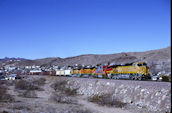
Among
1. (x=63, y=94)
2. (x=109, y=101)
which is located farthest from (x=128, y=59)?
(x=109, y=101)

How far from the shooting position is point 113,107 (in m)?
19.5

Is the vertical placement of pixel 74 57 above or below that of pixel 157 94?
above

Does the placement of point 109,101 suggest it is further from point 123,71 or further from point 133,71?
point 123,71

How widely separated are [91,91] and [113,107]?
32.8 ft

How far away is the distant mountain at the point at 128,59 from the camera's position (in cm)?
5231

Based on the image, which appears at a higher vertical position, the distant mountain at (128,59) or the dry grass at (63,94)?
the distant mountain at (128,59)

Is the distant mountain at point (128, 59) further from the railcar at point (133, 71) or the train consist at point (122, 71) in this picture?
the railcar at point (133, 71)

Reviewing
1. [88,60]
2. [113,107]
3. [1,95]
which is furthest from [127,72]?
[88,60]

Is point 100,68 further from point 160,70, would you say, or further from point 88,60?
point 88,60

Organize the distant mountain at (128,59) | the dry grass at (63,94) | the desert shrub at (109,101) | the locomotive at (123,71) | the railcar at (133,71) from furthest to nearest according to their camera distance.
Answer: the distant mountain at (128,59)
the locomotive at (123,71)
the railcar at (133,71)
the dry grass at (63,94)
the desert shrub at (109,101)

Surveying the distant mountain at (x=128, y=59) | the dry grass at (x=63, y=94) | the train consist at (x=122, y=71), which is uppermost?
the distant mountain at (x=128, y=59)

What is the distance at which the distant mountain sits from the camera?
172ft

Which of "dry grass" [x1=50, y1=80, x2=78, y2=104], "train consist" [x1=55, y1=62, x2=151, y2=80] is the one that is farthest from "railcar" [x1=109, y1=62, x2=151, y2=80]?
"dry grass" [x1=50, y1=80, x2=78, y2=104]

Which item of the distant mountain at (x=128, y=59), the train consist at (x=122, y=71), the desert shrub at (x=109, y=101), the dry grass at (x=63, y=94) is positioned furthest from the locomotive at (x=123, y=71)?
the distant mountain at (x=128, y=59)
